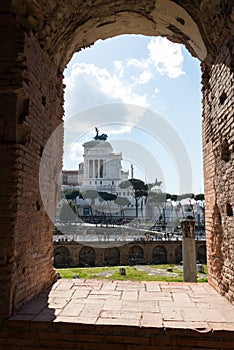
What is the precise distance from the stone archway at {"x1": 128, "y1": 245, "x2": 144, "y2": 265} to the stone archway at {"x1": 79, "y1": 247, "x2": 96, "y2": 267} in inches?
141

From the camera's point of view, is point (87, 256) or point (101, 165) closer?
point (87, 256)

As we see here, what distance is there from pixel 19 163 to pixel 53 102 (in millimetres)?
1954

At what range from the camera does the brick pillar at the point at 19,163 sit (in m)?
3.65

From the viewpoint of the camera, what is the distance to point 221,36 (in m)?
4.35

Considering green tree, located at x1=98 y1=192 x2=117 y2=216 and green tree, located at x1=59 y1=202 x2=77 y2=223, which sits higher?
green tree, located at x1=98 y1=192 x2=117 y2=216

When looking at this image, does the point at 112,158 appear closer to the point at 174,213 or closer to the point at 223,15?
the point at 174,213

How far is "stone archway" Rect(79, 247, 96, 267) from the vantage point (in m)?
28.5

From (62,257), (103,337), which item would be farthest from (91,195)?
(103,337)

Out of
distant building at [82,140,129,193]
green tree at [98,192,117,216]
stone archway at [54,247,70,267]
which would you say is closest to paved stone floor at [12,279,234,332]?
stone archway at [54,247,70,267]

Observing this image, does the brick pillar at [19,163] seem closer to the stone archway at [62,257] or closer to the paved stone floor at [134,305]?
the paved stone floor at [134,305]

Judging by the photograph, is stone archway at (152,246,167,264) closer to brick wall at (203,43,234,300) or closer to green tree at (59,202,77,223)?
green tree at (59,202,77,223)

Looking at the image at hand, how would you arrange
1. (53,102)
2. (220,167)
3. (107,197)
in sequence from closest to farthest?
(220,167) < (53,102) < (107,197)

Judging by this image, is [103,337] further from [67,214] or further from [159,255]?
[67,214]

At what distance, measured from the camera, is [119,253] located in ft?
96.1
